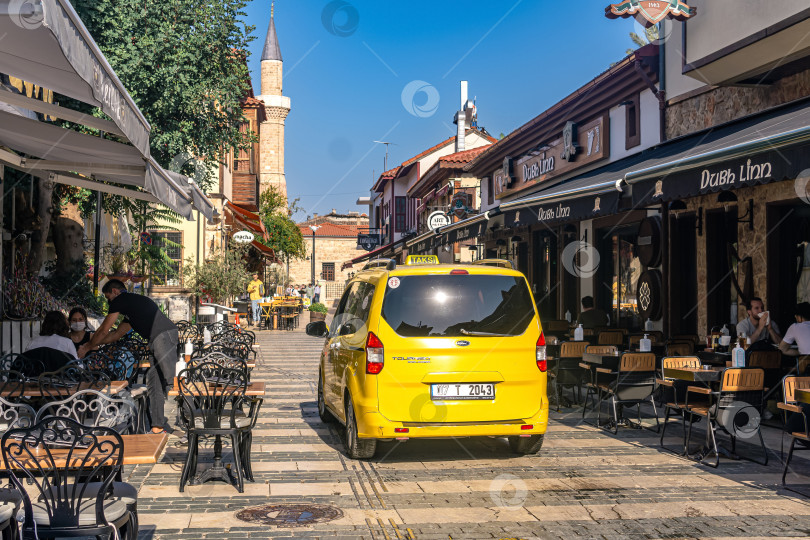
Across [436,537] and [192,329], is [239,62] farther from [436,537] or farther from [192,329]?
[436,537]

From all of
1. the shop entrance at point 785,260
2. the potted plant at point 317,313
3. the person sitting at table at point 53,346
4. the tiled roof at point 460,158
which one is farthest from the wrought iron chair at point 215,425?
the tiled roof at point 460,158

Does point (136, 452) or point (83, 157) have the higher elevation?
point (83, 157)

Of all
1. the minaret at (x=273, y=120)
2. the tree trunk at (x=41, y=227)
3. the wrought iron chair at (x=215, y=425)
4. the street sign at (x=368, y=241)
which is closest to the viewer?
the wrought iron chair at (x=215, y=425)

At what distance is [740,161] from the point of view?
8.41m

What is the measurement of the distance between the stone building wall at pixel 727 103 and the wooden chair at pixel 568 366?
4.23 m

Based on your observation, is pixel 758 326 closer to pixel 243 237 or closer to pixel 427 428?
pixel 427 428

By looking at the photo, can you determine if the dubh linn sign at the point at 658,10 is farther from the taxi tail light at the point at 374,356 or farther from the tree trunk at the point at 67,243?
the tree trunk at the point at 67,243

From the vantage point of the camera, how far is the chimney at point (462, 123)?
43969 mm

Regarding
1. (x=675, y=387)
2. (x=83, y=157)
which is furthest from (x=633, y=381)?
(x=83, y=157)

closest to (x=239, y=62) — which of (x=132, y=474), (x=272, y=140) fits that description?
(x=132, y=474)

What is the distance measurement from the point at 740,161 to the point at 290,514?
5.38 meters

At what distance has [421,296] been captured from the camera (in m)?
8.13

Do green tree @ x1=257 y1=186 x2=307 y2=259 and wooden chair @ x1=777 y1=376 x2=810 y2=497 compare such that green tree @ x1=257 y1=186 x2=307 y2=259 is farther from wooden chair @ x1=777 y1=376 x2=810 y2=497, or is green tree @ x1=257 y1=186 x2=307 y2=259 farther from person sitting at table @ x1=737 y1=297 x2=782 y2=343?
wooden chair @ x1=777 y1=376 x2=810 y2=497

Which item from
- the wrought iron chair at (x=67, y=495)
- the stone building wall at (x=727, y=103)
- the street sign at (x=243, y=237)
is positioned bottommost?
the wrought iron chair at (x=67, y=495)
